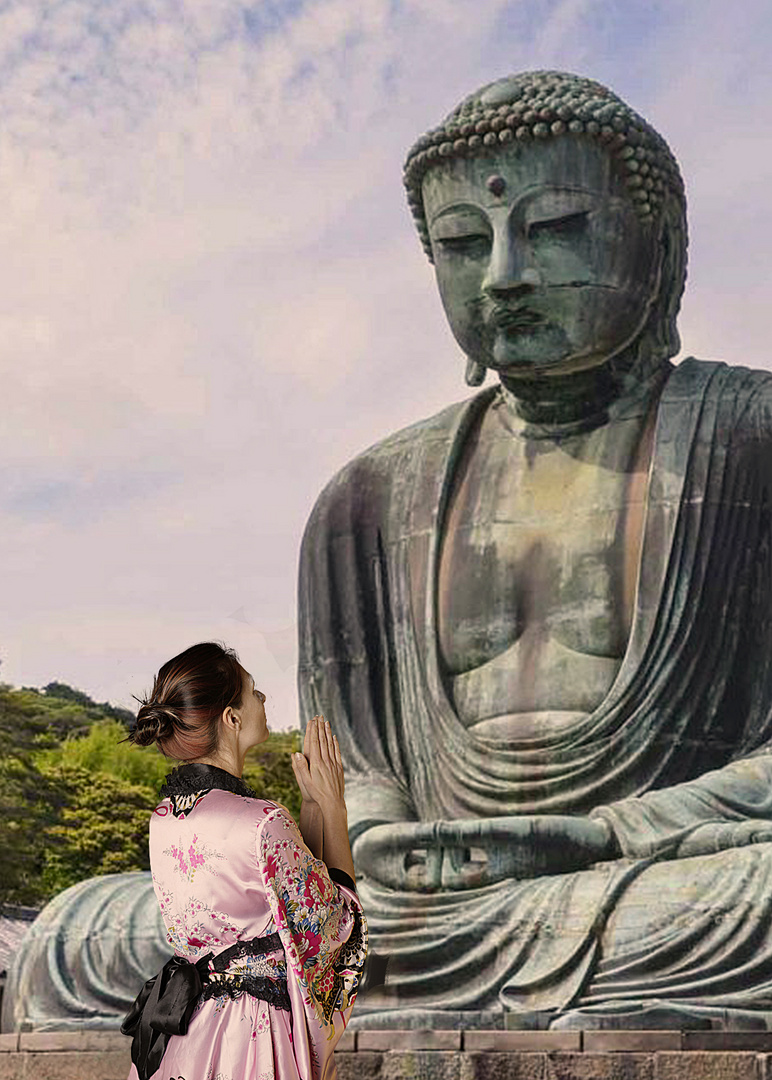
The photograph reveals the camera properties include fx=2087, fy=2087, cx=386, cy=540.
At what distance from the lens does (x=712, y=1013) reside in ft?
25.0

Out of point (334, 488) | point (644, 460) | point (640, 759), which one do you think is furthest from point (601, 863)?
point (334, 488)

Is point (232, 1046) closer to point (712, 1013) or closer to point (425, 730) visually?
point (712, 1013)

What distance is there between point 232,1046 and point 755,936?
440 centimetres

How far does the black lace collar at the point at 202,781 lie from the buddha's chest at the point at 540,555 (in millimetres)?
5390

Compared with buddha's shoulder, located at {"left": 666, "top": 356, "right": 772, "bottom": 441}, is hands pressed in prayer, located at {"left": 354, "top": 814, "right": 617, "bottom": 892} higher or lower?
lower

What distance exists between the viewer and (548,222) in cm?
951

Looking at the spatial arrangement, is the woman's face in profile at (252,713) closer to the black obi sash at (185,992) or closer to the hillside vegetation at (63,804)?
the black obi sash at (185,992)

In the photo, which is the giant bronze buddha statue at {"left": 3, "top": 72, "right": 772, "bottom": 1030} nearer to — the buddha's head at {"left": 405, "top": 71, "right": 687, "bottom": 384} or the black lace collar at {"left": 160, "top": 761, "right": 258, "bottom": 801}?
the buddha's head at {"left": 405, "top": 71, "right": 687, "bottom": 384}

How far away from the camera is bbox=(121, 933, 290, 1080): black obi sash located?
3828 mm

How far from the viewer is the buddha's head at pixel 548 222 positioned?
950 centimetres

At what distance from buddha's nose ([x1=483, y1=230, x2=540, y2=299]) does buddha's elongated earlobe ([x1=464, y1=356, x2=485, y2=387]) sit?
59cm

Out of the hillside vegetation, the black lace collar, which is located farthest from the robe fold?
the hillside vegetation

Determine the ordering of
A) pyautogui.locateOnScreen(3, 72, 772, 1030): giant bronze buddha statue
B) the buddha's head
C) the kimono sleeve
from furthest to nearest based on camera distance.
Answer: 1. the buddha's head
2. pyautogui.locateOnScreen(3, 72, 772, 1030): giant bronze buddha statue
3. the kimono sleeve

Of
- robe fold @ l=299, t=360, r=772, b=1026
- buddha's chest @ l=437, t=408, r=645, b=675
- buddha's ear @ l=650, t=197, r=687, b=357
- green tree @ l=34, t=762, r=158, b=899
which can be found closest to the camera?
robe fold @ l=299, t=360, r=772, b=1026
